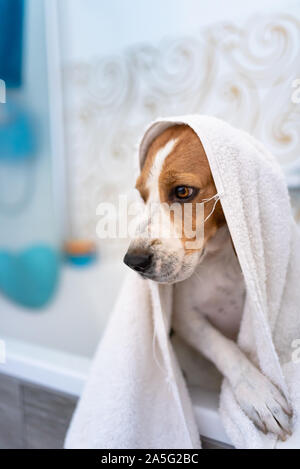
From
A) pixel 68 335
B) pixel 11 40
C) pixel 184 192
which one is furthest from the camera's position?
pixel 68 335

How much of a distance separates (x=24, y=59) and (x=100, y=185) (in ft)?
2.10

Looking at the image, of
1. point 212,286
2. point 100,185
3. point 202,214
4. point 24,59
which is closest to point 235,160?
point 202,214

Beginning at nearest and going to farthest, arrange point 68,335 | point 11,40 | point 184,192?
point 184,192
point 11,40
point 68,335

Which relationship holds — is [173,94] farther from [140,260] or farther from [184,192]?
[140,260]

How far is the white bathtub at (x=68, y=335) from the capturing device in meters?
0.65

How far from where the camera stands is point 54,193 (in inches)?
63.0

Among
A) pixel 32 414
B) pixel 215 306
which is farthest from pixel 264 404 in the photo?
pixel 32 414

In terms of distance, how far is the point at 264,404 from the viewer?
0.46 metres

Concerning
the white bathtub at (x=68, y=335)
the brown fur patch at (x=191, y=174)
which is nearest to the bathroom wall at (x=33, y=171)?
the white bathtub at (x=68, y=335)

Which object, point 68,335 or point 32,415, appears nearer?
point 32,415

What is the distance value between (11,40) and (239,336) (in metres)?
1.38

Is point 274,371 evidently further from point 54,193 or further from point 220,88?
point 54,193

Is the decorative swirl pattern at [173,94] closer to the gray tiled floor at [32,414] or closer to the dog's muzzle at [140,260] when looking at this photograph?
the dog's muzzle at [140,260]

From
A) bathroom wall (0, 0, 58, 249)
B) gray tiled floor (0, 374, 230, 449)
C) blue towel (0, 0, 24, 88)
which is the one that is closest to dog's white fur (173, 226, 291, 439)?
gray tiled floor (0, 374, 230, 449)
